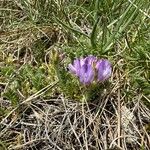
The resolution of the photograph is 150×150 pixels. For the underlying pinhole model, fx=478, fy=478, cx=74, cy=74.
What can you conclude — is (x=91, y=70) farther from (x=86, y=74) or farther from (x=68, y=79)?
(x=68, y=79)

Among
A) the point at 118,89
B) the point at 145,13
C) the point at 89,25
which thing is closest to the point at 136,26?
the point at 145,13

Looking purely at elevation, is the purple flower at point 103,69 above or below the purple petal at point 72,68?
above

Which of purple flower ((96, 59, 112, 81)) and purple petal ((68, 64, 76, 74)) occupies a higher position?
purple flower ((96, 59, 112, 81))

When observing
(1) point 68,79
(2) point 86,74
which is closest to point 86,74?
(2) point 86,74

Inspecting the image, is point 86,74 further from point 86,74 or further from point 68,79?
point 68,79
